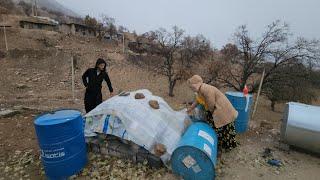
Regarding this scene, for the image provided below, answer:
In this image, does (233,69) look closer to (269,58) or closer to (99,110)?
(269,58)

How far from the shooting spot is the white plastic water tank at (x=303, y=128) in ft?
14.0

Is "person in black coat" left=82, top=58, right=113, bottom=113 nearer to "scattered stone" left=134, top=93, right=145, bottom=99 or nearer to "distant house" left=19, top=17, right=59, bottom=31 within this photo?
"scattered stone" left=134, top=93, right=145, bottom=99

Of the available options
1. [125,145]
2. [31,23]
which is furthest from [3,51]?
[125,145]

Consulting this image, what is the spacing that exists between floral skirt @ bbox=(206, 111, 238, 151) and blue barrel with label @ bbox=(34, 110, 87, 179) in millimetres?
2261

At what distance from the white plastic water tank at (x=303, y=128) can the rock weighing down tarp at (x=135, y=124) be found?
2067mm

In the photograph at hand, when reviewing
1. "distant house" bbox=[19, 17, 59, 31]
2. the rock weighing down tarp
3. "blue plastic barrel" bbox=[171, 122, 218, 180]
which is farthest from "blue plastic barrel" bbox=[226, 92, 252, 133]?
"distant house" bbox=[19, 17, 59, 31]

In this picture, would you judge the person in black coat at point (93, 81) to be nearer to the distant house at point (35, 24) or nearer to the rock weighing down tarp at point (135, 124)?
the rock weighing down tarp at point (135, 124)

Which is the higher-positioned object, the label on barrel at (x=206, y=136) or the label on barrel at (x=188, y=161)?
the label on barrel at (x=206, y=136)

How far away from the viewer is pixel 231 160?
4309mm

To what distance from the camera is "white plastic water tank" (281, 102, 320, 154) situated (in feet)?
14.0

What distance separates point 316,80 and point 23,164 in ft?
45.0

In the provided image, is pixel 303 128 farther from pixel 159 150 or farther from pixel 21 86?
pixel 21 86

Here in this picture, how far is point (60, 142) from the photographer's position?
10.9ft

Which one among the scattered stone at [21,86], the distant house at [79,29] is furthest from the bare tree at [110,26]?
the scattered stone at [21,86]
